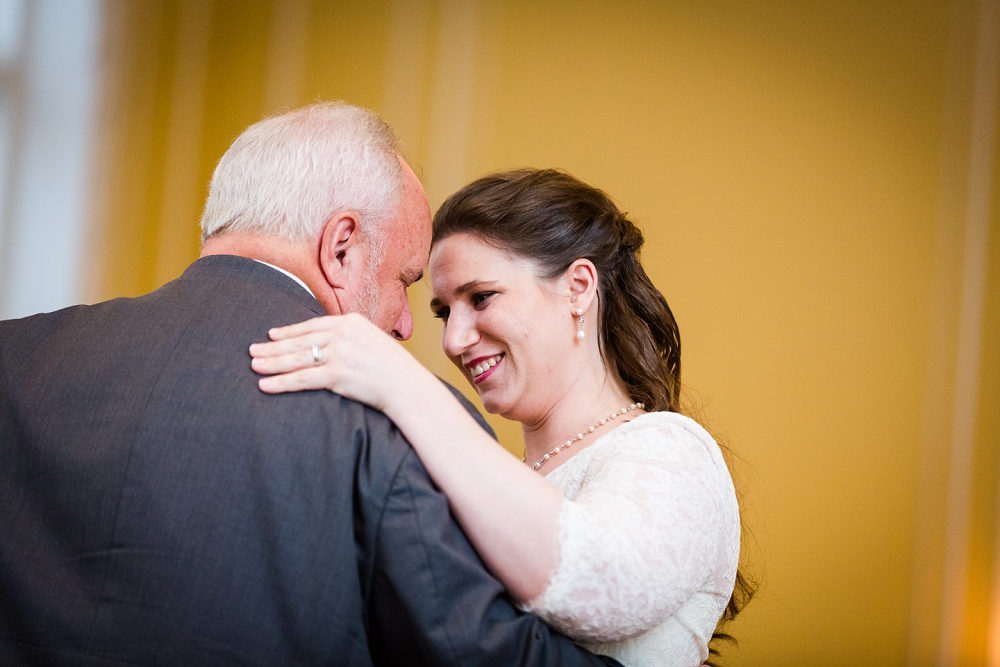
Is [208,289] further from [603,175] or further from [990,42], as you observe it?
[990,42]

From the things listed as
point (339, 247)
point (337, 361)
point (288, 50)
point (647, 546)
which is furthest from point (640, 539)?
point (288, 50)

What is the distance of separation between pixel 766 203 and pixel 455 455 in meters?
2.81

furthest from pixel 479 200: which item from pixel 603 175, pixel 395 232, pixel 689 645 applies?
pixel 603 175

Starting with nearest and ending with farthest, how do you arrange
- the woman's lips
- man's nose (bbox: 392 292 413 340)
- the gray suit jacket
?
1. the gray suit jacket
2. man's nose (bbox: 392 292 413 340)
3. the woman's lips

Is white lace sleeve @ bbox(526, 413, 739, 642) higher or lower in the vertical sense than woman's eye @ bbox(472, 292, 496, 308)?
lower

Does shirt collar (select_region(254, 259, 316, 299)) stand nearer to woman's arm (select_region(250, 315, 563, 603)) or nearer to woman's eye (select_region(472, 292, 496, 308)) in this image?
woman's arm (select_region(250, 315, 563, 603))

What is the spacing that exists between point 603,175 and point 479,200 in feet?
5.50

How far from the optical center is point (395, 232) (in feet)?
4.79

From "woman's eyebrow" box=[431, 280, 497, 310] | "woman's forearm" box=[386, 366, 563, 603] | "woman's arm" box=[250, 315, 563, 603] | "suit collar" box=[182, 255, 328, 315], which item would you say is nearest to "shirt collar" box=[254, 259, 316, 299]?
"suit collar" box=[182, 255, 328, 315]

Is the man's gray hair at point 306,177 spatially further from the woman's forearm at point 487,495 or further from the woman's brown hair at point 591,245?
the woman's brown hair at point 591,245

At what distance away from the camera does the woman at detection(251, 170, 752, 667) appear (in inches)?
45.6

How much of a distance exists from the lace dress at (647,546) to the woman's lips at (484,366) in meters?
0.41

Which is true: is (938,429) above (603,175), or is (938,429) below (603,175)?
below

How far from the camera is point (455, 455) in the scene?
3.80ft
